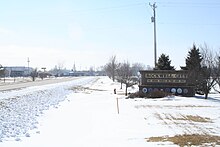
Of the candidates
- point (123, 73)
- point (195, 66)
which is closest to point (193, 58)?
point (195, 66)

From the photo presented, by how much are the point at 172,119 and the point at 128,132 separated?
3960mm

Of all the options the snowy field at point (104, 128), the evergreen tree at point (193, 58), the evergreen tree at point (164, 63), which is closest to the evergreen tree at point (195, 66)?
the evergreen tree at point (193, 58)

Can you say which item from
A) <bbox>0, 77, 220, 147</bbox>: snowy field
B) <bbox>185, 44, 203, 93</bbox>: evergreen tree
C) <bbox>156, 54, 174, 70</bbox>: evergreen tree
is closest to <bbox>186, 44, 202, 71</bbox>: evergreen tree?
<bbox>185, 44, 203, 93</bbox>: evergreen tree

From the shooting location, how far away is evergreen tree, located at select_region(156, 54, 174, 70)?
128ft

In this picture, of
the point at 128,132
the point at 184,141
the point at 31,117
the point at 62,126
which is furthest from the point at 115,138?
the point at 31,117

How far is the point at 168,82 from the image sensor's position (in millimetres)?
32625

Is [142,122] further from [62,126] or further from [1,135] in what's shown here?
[1,135]

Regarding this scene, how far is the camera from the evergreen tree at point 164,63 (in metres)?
38.9

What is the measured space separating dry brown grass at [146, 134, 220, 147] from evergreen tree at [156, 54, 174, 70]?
27.1 m

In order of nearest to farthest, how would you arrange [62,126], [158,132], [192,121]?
[158,132]
[62,126]
[192,121]

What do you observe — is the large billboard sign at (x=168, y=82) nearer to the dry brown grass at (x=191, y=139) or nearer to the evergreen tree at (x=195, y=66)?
the evergreen tree at (x=195, y=66)

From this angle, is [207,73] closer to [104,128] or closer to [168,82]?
[168,82]

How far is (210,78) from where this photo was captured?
3225 cm

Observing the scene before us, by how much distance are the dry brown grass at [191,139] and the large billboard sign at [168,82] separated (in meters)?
20.3
